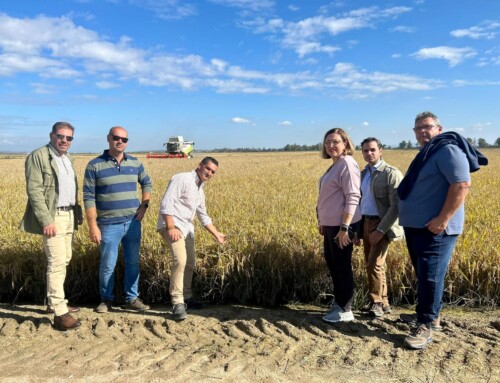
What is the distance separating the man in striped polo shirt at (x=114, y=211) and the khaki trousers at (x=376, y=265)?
2.81 meters

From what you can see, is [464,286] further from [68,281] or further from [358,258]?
[68,281]

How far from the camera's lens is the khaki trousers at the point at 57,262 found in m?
4.37

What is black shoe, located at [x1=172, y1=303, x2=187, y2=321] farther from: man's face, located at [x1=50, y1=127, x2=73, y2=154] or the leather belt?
man's face, located at [x1=50, y1=127, x2=73, y2=154]

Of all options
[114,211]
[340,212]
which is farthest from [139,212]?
[340,212]

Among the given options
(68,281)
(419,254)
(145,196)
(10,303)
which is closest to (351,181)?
(419,254)

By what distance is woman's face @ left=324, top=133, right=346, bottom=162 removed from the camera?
4.14 m

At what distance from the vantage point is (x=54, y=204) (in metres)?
4.38

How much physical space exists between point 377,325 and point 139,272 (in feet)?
10.2

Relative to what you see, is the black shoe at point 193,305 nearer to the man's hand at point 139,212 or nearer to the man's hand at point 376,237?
the man's hand at point 139,212

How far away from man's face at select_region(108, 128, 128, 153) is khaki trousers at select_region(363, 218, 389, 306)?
122 inches

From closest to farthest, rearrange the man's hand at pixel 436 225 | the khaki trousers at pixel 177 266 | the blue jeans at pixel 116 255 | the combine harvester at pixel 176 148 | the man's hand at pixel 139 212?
the man's hand at pixel 436 225
the khaki trousers at pixel 177 266
the blue jeans at pixel 116 255
the man's hand at pixel 139 212
the combine harvester at pixel 176 148

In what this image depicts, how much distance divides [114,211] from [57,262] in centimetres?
86

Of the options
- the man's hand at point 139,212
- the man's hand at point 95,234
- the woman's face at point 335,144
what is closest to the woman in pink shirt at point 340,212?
the woman's face at point 335,144

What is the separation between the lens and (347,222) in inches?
160
